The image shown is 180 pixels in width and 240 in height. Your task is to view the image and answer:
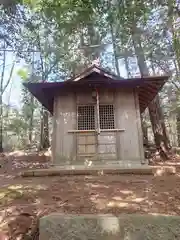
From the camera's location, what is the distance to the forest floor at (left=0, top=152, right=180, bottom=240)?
4.39 m

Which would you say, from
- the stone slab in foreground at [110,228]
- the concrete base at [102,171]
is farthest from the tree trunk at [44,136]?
the stone slab in foreground at [110,228]

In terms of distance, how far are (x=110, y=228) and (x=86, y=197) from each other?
4.95ft

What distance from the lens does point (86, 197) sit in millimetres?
5254

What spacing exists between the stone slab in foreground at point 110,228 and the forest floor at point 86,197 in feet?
1.50

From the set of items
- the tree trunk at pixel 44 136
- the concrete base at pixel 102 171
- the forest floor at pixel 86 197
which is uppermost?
the tree trunk at pixel 44 136

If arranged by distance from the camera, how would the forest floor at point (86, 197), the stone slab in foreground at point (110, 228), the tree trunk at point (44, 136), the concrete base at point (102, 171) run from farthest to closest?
the tree trunk at point (44, 136) < the concrete base at point (102, 171) < the forest floor at point (86, 197) < the stone slab in foreground at point (110, 228)

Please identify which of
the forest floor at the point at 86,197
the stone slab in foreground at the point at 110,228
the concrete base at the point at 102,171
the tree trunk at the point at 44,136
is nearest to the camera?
the stone slab in foreground at the point at 110,228

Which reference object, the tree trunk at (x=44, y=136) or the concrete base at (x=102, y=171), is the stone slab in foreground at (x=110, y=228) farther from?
the tree trunk at (x=44, y=136)

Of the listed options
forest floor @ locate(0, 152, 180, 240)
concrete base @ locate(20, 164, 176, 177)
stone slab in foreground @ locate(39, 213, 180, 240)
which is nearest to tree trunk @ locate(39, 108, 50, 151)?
concrete base @ locate(20, 164, 176, 177)

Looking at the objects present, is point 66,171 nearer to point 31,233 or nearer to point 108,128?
point 108,128

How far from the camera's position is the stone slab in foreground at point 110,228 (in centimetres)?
376

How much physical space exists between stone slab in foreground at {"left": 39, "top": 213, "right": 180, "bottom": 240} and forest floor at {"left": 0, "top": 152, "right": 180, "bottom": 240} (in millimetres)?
457

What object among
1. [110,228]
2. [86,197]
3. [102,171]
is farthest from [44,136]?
[110,228]

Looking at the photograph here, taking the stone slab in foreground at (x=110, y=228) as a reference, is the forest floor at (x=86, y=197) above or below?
above
